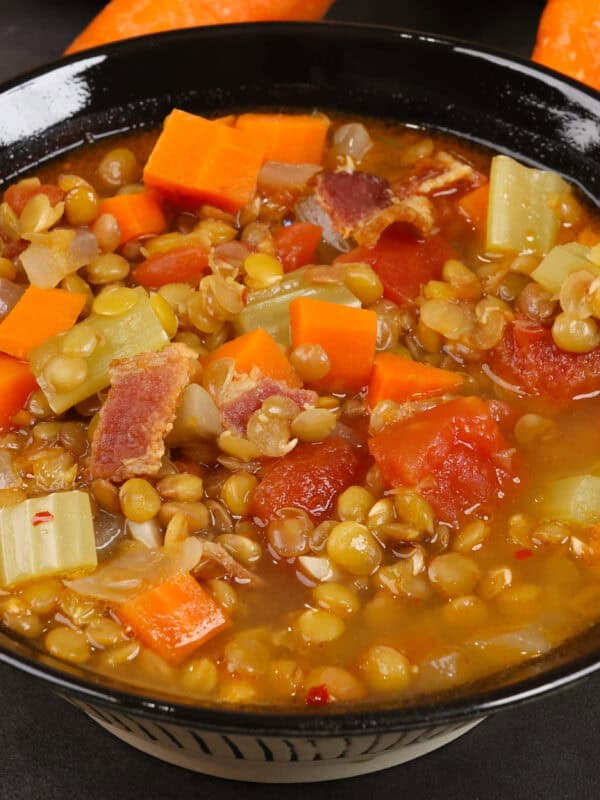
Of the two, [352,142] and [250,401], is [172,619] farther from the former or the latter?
[352,142]

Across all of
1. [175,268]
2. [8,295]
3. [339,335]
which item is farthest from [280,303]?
[8,295]

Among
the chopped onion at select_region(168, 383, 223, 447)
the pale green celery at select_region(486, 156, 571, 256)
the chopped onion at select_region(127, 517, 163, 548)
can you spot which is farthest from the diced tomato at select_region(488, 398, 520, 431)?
the chopped onion at select_region(127, 517, 163, 548)

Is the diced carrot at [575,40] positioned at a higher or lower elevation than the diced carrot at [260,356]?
higher

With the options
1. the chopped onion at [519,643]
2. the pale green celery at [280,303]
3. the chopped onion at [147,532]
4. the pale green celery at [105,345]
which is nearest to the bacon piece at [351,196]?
the pale green celery at [280,303]

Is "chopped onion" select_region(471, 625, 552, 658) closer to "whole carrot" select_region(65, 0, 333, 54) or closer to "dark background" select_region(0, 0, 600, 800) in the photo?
"dark background" select_region(0, 0, 600, 800)

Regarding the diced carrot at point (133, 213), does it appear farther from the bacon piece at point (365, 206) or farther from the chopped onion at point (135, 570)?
the chopped onion at point (135, 570)

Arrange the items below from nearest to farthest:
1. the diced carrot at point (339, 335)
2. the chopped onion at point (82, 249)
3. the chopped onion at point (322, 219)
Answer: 1. the diced carrot at point (339, 335)
2. the chopped onion at point (82, 249)
3. the chopped onion at point (322, 219)

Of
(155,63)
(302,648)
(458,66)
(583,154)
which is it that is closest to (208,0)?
(155,63)

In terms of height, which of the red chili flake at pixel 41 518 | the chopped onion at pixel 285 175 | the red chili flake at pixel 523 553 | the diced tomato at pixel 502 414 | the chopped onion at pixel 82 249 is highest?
the chopped onion at pixel 82 249
